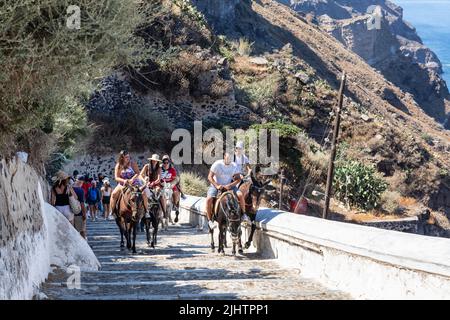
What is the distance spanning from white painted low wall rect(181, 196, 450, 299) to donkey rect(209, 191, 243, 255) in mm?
1204

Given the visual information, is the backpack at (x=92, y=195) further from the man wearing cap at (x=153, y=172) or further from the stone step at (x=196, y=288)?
the stone step at (x=196, y=288)

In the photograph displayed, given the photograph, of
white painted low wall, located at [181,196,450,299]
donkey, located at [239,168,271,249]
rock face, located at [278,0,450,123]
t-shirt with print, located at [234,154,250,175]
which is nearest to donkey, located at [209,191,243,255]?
donkey, located at [239,168,271,249]

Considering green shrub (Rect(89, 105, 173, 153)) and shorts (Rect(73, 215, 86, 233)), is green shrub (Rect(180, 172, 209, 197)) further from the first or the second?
shorts (Rect(73, 215, 86, 233))

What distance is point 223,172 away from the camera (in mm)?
13164

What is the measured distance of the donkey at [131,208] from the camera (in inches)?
547

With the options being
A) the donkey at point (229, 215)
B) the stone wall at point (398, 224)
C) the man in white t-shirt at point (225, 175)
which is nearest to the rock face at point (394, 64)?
the stone wall at point (398, 224)

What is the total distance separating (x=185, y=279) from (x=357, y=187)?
31830 mm

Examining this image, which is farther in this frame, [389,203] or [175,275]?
[389,203]

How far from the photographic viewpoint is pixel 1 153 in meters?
7.27

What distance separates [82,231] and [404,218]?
29.2 m

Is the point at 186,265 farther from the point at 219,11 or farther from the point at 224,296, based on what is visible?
the point at 219,11

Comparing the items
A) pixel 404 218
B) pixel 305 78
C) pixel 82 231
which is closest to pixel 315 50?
pixel 305 78

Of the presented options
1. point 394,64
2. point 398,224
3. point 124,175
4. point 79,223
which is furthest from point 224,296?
point 394,64
